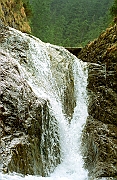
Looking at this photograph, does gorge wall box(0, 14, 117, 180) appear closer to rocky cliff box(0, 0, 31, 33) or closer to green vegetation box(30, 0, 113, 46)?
rocky cliff box(0, 0, 31, 33)

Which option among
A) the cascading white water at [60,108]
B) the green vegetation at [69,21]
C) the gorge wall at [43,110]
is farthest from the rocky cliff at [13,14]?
the green vegetation at [69,21]

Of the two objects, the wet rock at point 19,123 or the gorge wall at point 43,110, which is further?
the gorge wall at point 43,110

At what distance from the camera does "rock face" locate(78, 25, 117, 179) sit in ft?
25.9

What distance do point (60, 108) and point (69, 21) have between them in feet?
124

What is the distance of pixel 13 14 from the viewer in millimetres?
18797

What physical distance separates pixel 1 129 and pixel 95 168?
290cm

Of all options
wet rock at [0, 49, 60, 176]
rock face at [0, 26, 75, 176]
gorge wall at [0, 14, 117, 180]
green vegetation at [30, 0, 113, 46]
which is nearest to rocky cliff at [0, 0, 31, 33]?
gorge wall at [0, 14, 117, 180]

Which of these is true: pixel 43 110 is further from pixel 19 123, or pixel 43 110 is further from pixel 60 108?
pixel 60 108

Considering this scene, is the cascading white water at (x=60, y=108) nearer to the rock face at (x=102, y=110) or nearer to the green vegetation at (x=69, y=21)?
the rock face at (x=102, y=110)

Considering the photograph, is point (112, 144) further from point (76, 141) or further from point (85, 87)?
point (85, 87)

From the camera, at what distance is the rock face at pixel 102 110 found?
311 inches

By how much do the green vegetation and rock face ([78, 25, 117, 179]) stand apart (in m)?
10.9

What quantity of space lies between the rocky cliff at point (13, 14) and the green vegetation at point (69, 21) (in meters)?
7.71

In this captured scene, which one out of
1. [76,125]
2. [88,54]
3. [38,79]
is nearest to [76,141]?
[76,125]
